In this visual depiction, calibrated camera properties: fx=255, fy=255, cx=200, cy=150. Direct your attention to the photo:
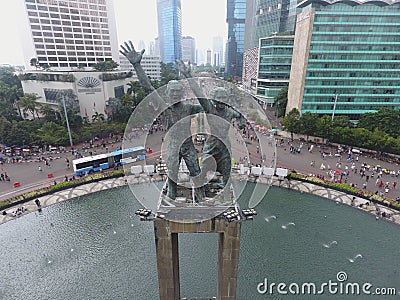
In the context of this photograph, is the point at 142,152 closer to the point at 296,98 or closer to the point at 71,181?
the point at 71,181

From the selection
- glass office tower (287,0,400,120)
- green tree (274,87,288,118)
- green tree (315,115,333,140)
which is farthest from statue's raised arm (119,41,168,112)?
green tree (274,87,288,118)

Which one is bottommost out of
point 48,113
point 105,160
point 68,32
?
point 105,160

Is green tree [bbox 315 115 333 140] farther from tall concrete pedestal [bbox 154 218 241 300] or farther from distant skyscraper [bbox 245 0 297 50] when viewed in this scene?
distant skyscraper [bbox 245 0 297 50]

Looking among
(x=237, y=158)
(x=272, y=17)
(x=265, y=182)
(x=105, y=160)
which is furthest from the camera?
(x=272, y=17)

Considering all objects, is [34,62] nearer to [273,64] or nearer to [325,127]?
[273,64]

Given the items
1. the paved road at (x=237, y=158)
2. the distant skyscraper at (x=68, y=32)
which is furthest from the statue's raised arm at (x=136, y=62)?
the distant skyscraper at (x=68, y=32)

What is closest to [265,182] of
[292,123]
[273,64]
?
[292,123]
